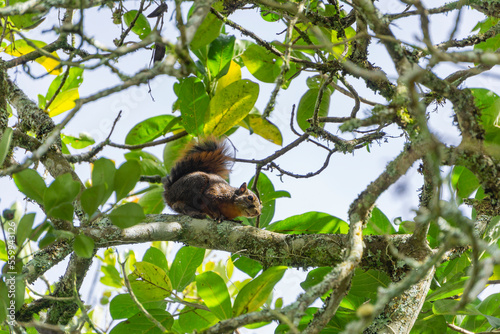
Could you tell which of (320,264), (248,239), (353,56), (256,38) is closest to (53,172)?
(248,239)

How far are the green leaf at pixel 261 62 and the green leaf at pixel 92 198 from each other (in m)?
1.41

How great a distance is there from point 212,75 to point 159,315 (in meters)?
1.34

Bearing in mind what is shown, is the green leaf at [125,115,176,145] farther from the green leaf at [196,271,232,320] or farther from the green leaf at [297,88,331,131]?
the green leaf at [196,271,232,320]

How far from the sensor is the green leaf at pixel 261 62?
2461 millimetres

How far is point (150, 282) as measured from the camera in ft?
6.42

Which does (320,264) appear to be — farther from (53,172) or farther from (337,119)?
(53,172)

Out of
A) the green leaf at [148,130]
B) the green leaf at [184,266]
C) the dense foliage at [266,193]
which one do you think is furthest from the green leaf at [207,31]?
the green leaf at [184,266]

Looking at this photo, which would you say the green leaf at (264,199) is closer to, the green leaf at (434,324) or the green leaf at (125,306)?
the green leaf at (125,306)

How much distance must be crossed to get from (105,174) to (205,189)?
1.88 m

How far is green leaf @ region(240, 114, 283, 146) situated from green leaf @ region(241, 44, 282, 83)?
281 mm

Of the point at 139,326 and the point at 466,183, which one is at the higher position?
the point at 466,183

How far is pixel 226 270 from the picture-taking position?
3.36 meters

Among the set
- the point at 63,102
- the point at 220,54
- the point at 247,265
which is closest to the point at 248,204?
the point at 247,265

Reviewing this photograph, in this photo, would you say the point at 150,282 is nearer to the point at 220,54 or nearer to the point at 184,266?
the point at 184,266
